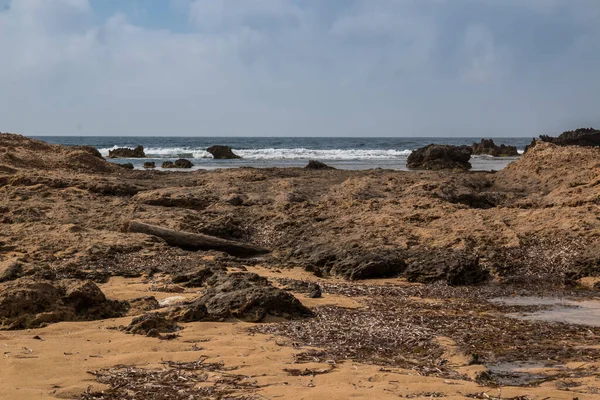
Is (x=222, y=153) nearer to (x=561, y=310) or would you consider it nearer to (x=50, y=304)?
(x=561, y=310)

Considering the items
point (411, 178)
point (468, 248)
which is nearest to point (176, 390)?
point (468, 248)

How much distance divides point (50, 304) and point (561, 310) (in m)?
5.76

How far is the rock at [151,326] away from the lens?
5723 mm

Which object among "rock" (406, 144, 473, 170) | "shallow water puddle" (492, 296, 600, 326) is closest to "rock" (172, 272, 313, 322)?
"shallow water puddle" (492, 296, 600, 326)

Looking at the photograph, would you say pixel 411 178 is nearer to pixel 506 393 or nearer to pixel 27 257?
pixel 27 257

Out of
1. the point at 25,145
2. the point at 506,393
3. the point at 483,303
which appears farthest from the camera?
the point at 25,145

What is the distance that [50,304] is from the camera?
247 inches

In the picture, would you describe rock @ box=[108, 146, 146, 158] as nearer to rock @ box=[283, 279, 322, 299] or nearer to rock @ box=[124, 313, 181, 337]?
rock @ box=[283, 279, 322, 299]

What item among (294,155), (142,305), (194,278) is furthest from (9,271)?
(294,155)

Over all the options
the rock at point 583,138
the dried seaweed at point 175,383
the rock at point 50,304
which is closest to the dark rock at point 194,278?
the rock at point 50,304

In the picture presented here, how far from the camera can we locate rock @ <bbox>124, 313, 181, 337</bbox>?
572 cm

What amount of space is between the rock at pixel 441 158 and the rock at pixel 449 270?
69.0ft

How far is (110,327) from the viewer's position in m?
6.01

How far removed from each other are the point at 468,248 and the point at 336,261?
210 cm
